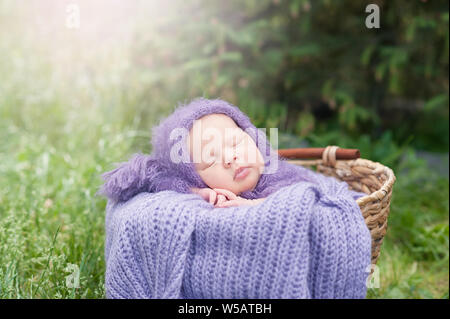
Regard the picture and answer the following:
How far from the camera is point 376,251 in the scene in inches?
59.3

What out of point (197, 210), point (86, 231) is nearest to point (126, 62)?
point (86, 231)

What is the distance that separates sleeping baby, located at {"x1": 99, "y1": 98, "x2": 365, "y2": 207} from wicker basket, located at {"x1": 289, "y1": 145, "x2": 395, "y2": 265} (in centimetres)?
15

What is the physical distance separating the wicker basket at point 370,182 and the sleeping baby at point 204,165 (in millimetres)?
154

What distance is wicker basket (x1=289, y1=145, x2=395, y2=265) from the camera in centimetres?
142

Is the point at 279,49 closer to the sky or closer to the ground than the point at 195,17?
closer to the ground

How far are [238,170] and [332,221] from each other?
375 millimetres

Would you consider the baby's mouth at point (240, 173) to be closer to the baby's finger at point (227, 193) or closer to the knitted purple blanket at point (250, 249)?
the baby's finger at point (227, 193)

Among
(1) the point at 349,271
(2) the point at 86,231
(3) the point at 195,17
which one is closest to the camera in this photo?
(1) the point at 349,271

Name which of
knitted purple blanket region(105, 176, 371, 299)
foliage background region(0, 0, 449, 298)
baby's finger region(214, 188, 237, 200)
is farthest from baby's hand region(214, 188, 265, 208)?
foliage background region(0, 0, 449, 298)

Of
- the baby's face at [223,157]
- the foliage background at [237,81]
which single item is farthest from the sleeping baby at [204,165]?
the foliage background at [237,81]

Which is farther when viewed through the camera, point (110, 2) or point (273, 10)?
point (110, 2)

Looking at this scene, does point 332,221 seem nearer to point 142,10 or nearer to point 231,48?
point 231,48

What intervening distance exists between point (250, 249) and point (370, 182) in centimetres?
80

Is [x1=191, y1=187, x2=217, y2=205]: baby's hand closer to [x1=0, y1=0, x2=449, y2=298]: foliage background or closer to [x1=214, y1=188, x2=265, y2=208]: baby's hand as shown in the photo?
[x1=214, y1=188, x2=265, y2=208]: baby's hand
